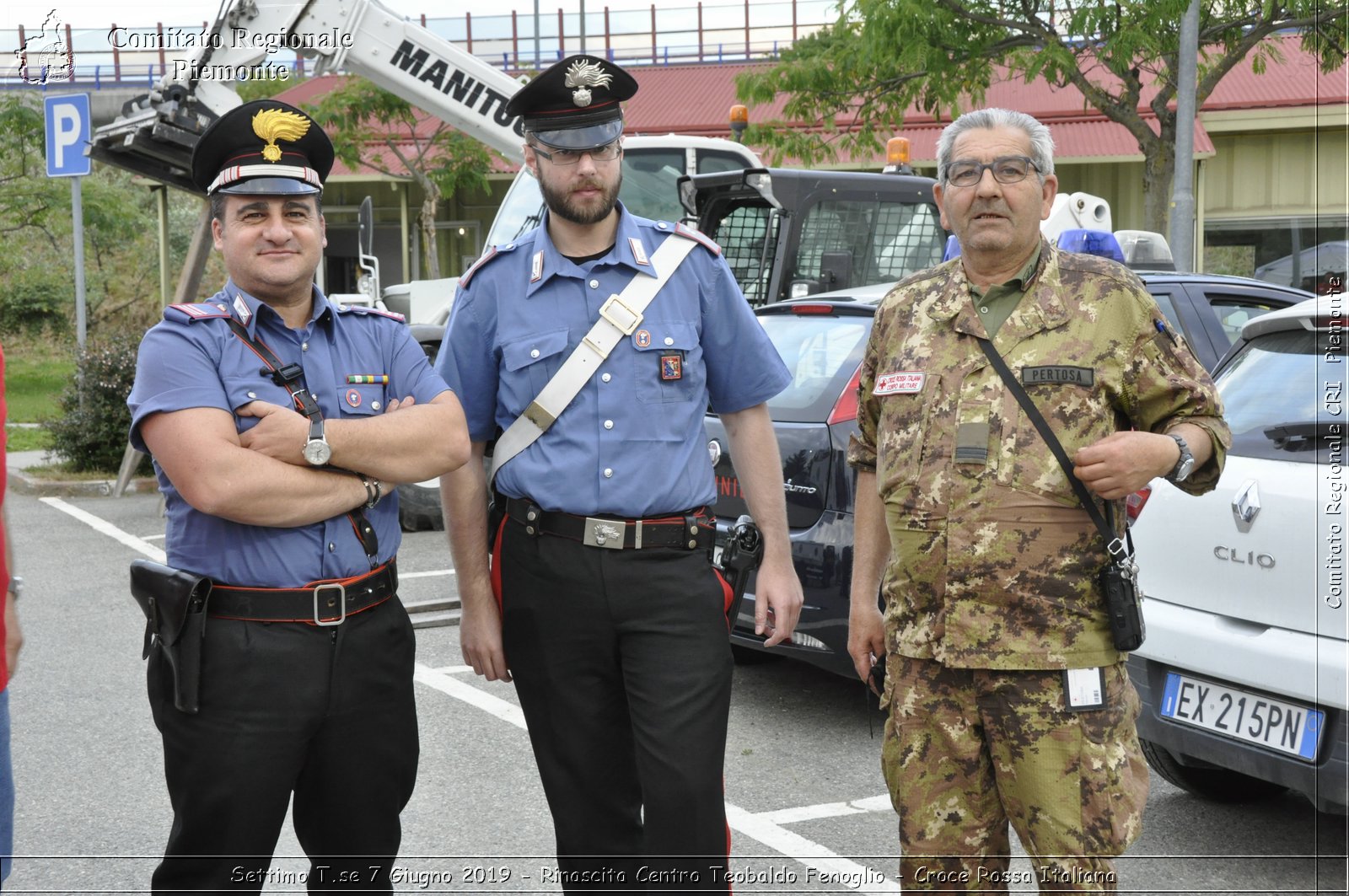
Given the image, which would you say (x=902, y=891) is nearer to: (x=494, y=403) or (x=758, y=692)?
(x=494, y=403)

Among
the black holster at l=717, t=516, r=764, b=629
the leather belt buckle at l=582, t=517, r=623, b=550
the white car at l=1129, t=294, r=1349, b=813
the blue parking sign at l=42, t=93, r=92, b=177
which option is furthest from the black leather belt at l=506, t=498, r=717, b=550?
Result: the blue parking sign at l=42, t=93, r=92, b=177

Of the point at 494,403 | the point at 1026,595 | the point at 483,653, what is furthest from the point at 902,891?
the point at 494,403

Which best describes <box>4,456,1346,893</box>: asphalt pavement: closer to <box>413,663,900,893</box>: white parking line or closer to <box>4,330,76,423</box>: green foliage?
<box>413,663,900,893</box>: white parking line

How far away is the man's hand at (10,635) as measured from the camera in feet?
8.04

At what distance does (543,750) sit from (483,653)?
273mm

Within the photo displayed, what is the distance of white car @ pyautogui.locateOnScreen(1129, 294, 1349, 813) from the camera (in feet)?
11.0

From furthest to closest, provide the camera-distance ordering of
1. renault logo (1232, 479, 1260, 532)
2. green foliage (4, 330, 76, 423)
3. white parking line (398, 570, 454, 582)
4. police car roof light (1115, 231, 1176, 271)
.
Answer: green foliage (4, 330, 76, 423) < white parking line (398, 570, 454, 582) < police car roof light (1115, 231, 1176, 271) < renault logo (1232, 479, 1260, 532)

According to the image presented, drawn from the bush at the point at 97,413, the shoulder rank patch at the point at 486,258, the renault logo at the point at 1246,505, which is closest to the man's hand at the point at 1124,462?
the renault logo at the point at 1246,505

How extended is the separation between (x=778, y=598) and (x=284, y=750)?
119 cm

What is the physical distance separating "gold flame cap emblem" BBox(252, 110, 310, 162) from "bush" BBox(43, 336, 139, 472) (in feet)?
33.5

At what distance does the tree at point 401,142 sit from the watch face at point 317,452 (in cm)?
1618

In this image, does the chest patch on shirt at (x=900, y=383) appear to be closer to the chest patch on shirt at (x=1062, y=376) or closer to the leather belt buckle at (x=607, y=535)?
the chest patch on shirt at (x=1062, y=376)

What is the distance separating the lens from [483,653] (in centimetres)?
319

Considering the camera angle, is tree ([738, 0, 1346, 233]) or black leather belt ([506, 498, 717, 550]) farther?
tree ([738, 0, 1346, 233])
